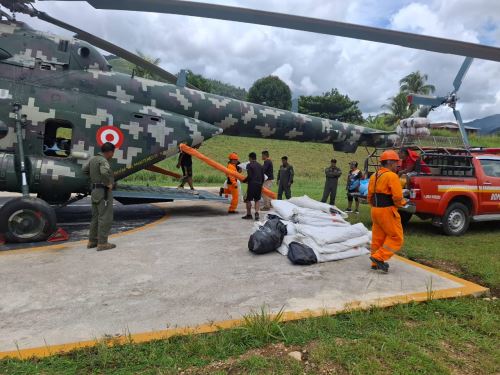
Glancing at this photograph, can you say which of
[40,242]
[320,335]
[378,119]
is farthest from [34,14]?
[378,119]

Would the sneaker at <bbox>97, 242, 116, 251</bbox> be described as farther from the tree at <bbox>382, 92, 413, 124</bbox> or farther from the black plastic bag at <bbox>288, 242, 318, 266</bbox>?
the tree at <bbox>382, 92, 413, 124</bbox>

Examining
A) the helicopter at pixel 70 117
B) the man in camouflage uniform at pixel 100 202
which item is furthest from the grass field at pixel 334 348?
the helicopter at pixel 70 117

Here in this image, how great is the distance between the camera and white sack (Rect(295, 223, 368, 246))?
16.2 ft

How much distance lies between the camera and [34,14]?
6.12 meters

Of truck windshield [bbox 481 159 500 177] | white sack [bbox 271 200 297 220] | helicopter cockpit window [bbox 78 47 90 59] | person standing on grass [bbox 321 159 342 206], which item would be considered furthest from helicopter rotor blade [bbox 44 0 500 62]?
person standing on grass [bbox 321 159 342 206]

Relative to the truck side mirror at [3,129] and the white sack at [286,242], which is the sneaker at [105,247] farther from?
the truck side mirror at [3,129]

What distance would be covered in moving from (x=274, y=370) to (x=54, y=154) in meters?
6.57

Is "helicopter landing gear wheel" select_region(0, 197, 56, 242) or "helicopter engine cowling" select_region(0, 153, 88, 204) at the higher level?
"helicopter engine cowling" select_region(0, 153, 88, 204)

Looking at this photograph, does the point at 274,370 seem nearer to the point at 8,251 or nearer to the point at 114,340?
the point at 114,340

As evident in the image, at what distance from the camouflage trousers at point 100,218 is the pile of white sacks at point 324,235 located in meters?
2.61

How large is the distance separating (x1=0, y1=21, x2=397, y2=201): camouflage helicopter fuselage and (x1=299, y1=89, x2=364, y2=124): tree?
49669 millimetres

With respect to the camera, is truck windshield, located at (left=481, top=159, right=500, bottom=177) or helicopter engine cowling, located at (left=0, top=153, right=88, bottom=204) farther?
truck windshield, located at (left=481, top=159, right=500, bottom=177)

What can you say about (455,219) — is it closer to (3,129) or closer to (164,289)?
(164,289)

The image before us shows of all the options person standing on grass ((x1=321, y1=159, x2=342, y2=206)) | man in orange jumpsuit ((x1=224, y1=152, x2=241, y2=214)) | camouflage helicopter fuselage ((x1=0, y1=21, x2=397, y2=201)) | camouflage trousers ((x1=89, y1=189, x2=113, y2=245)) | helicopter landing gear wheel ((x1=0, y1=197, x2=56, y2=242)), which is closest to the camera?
camouflage trousers ((x1=89, y1=189, x2=113, y2=245))
